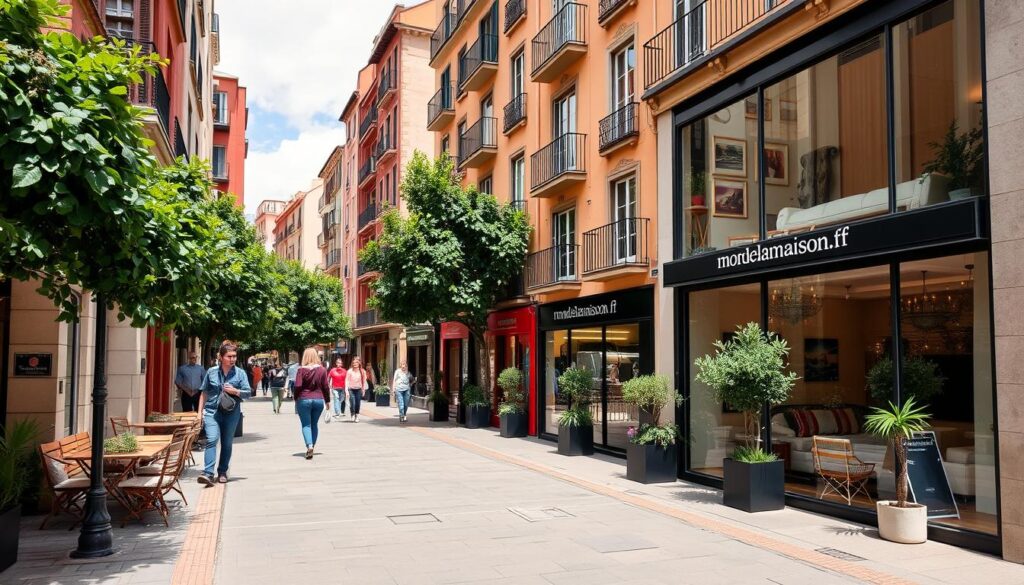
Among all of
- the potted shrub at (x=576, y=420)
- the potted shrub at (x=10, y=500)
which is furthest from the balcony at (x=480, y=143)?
the potted shrub at (x=10, y=500)

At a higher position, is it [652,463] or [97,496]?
[97,496]

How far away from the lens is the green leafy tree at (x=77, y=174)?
203 inches

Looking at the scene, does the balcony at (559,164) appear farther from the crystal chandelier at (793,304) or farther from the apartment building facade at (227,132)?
the apartment building facade at (227,132)

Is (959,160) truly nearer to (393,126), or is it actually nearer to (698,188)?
(698,188)

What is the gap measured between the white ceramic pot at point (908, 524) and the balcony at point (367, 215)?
3549 centimetres

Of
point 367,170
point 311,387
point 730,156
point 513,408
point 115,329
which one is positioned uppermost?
point 367,170

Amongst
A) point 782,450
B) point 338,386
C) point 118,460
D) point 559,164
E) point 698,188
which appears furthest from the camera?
point 338,386

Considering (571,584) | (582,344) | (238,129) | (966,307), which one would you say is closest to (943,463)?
(966,307)

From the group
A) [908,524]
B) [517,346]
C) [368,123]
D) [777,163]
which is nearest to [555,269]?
[517,346]

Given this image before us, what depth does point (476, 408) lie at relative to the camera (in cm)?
2186

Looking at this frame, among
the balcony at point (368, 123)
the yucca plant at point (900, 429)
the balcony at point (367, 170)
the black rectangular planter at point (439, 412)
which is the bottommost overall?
the black rectangular planter at point (439, 412)

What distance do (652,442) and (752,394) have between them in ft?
8.25

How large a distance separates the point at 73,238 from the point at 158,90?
A: 32.7ft

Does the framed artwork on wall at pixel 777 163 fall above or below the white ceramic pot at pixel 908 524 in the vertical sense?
above
